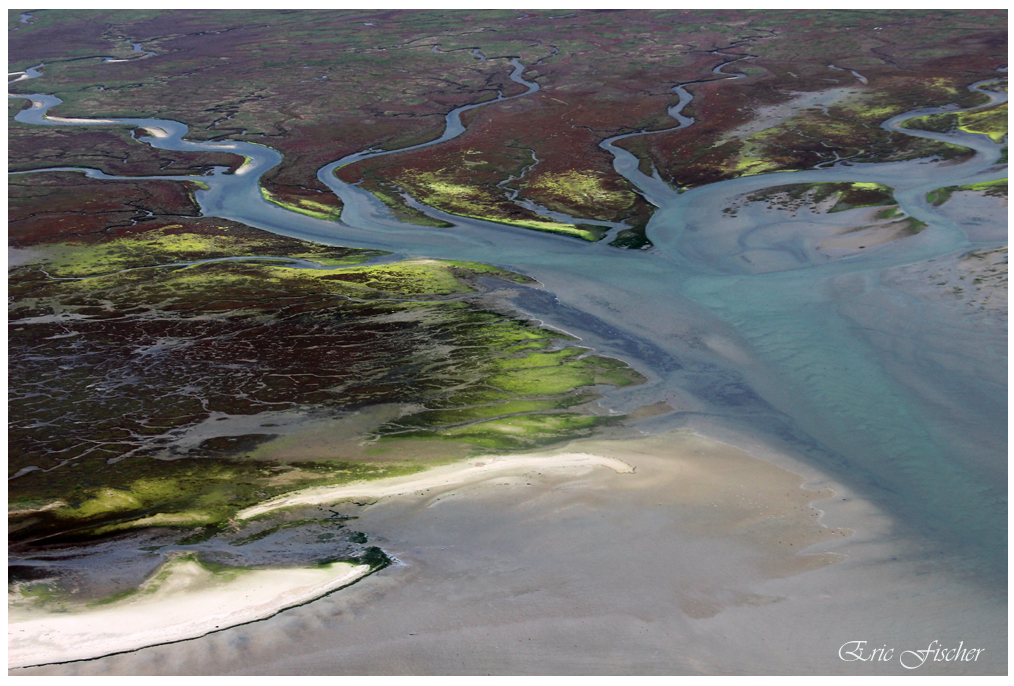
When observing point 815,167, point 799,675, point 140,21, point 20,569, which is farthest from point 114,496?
point 140,21

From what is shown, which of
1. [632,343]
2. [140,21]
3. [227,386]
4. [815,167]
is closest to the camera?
[227,386]

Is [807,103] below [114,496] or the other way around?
the other way around

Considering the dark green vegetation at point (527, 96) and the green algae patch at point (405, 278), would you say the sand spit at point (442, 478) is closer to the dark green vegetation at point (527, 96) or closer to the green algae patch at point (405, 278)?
the green algae patch at point (405, 278)

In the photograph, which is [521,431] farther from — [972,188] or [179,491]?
[972,188]

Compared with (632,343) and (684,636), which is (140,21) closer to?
(632,343)

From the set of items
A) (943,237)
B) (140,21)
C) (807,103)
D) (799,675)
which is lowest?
(799,675)

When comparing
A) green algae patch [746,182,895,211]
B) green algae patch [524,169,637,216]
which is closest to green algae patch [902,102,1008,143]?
green algae patch [746,182,895,211]
